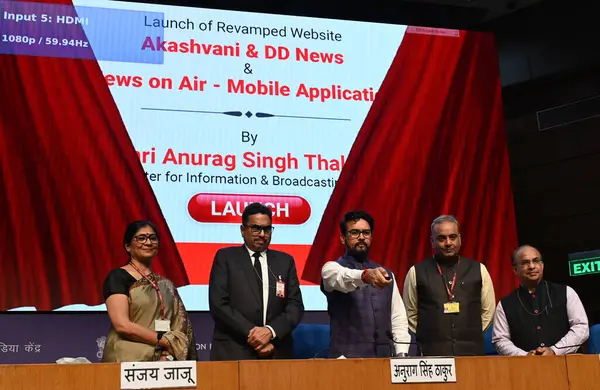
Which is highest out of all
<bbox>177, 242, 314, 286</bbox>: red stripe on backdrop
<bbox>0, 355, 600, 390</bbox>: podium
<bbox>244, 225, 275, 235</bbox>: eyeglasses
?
<bbox>177, 242, 314, 286</bbox>: red stripe on backdrop

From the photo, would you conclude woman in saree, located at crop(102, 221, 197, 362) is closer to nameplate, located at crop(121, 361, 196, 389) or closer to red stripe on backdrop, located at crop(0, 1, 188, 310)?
nameplate, located at crop(121, 361, 196, 389)

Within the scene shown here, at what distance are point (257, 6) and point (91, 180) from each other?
157 cm

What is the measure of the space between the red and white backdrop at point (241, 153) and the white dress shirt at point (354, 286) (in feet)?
4.08

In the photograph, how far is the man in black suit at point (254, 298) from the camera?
2.75 meters

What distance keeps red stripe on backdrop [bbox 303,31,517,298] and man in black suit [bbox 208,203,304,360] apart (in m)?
1.26

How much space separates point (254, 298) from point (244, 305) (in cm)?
5

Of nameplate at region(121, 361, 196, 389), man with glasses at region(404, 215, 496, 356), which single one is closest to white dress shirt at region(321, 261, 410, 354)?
man with glasses at region(404, 215, 496, 356)

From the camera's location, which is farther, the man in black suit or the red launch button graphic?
the red launch button graphic

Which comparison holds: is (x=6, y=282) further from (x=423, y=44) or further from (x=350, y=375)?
(x=423, y=44)

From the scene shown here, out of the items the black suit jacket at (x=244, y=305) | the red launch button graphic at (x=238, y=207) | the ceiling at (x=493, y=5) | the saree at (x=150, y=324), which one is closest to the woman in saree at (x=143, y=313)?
the saree at (x=150, y=324)

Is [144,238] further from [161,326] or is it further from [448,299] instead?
[448,299]

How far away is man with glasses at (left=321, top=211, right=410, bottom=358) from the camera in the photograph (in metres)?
2.83

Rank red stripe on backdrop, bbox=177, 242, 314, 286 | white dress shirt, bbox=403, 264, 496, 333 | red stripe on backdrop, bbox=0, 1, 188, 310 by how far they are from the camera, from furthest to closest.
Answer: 1. red stripe on backdrop, bbox=177, 242, 314, 286
2. red stripe on backdrop, bbox=0, 1, 188, 310
3. white dress shirt, bbox=403, 264, 496, 333

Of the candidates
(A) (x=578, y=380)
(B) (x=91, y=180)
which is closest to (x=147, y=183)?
(B) (x=91, y=180)
